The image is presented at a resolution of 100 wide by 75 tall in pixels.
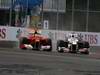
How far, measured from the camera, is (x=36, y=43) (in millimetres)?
30734

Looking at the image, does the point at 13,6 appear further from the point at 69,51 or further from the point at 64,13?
the point at 69,51

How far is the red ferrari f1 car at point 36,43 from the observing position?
3064cm

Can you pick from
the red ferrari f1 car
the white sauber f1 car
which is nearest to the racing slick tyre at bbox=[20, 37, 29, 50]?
the red ferrari f1 car

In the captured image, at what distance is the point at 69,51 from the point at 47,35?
96.6 inches

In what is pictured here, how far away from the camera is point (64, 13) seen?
36125 millimetres

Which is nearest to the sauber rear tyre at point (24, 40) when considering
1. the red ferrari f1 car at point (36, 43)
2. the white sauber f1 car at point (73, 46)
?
the red ferrari f1 car at point (36, 43)

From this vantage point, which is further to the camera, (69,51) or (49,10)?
(49,10)

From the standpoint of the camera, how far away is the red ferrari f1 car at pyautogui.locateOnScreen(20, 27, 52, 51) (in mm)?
30641

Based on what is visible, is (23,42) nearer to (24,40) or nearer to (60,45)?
(24,40)

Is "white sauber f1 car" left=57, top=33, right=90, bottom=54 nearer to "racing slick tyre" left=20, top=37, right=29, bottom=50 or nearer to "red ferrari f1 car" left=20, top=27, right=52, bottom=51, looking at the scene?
"red ferrari f1 car" left=20, top=27, right=52, bottom=51

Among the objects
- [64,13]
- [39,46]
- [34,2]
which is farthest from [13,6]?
[39,46]

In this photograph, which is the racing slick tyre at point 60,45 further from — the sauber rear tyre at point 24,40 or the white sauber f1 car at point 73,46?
the sauber rear tyre at point 24,40

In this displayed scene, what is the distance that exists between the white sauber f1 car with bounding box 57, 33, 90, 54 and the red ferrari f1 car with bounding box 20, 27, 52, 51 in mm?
740

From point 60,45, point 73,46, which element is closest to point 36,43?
point 60,45
